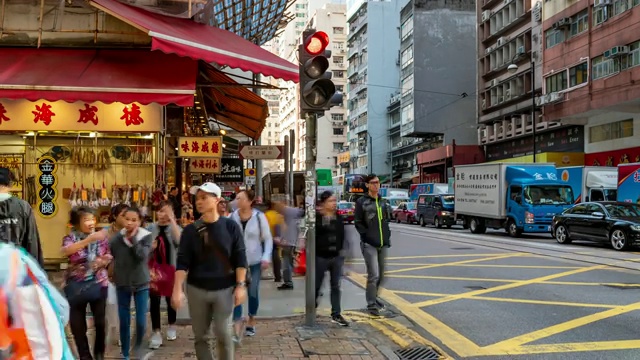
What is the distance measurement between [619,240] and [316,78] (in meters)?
13.4

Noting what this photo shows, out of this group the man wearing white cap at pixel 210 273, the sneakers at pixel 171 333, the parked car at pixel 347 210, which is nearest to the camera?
the man wearing white cap at pixel 210 273

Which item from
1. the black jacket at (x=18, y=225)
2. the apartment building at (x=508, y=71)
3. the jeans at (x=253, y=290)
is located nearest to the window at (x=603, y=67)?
the apartment building at (x=508, y=71)

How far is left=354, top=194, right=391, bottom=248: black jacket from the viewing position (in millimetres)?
8008

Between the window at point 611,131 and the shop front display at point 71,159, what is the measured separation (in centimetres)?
2871

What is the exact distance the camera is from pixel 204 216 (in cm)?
468

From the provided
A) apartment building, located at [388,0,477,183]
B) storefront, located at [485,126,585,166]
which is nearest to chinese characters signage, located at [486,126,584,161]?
storefront, located at [485,126,585,166]

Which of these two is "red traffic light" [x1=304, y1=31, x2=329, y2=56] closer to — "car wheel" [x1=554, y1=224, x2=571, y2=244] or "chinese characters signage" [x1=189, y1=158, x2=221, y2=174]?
"chinese characters signage" [x1=189, y1=158, x2=221, y2=174]

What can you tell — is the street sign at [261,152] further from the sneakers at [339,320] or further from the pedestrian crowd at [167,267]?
the sneakers at [339,320]

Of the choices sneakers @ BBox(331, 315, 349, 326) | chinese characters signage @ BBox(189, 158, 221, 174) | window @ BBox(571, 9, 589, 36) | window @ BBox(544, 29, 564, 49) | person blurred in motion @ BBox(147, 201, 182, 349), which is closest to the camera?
person blurred in motion @ BBox(147, 201, 182, 349)

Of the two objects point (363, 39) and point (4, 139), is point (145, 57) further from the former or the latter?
point (363, 39)

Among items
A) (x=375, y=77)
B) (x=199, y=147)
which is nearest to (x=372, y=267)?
(x=199, y=147)

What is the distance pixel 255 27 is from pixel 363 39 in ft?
200

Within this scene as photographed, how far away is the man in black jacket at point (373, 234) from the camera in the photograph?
26.2ft

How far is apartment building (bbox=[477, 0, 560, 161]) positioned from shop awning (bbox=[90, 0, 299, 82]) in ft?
108
